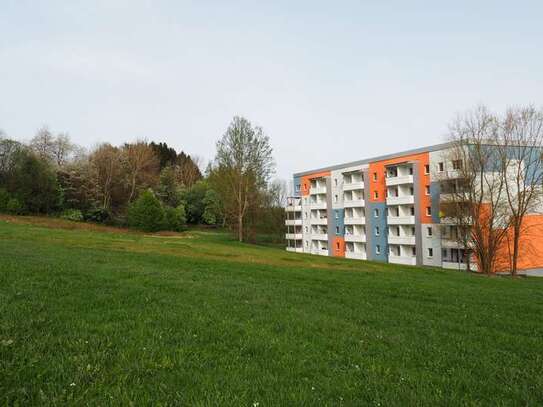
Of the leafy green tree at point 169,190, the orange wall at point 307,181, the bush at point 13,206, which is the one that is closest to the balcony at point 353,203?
the orange wall at point 307,181

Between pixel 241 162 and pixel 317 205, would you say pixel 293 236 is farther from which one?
pixel 241 162

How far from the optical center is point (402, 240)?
4991 cm

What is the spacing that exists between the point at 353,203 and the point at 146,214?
2930 cm

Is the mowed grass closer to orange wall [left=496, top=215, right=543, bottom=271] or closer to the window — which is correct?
the window

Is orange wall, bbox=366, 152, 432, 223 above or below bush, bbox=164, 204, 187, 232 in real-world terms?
above

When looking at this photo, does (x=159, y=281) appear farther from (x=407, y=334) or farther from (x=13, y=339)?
(x=407, y=334)

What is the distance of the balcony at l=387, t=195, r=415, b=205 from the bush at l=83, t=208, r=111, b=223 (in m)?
40.1

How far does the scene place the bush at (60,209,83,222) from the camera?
52.4m

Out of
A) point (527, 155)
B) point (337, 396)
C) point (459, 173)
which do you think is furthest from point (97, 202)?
point (337, 396)

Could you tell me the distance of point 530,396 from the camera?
4.53 m

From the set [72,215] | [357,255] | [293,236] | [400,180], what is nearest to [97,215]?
[72,215]

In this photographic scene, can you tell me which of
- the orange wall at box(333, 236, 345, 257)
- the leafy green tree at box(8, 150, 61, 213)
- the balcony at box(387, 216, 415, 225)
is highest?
the leafy green tree at box(8, 150, 61, 213)

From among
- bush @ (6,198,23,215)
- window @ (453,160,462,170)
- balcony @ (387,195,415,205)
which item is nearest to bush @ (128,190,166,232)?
bush @ (6,198,23,215)

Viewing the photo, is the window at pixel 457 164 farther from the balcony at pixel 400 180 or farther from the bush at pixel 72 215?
the bush at pixel 72 215
